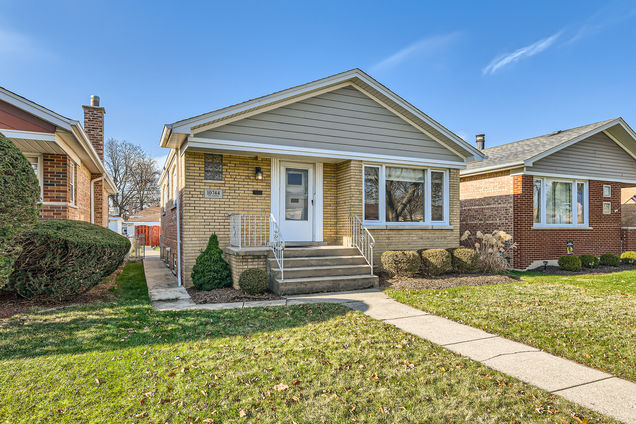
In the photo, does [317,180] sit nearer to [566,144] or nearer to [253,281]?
[253,281]

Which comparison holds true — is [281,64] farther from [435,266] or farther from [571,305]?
[571,305]

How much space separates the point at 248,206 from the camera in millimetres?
8750

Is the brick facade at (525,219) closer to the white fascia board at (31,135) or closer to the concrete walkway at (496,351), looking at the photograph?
the concrete walkway at (496,351)

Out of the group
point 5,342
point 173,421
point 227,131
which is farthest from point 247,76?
point 173,421

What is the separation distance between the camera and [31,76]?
13562 millimetres

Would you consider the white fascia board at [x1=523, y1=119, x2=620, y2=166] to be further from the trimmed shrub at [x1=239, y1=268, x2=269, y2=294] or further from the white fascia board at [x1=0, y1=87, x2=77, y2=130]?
the white fascia board at [x1=0, y1=87, x2=77, y2=130]

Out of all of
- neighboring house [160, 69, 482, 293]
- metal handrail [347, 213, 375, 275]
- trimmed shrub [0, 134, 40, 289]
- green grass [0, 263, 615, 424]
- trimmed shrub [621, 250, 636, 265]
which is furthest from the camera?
trimmed shrub [621, 250, 636, 265]

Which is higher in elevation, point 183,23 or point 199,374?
point 183,23

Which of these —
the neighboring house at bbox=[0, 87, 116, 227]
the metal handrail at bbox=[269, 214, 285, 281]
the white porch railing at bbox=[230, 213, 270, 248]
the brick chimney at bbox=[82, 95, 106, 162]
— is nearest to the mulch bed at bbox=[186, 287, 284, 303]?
the metal handrail at bbox=[269, 214, 285, 281]

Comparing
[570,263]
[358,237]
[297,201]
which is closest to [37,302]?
[297,201]

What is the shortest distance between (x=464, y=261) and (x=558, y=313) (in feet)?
12.4

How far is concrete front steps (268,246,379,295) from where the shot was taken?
24.0 ft

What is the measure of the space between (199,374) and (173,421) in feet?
2.47

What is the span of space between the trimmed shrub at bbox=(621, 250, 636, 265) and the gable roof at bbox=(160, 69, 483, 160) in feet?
25.2
